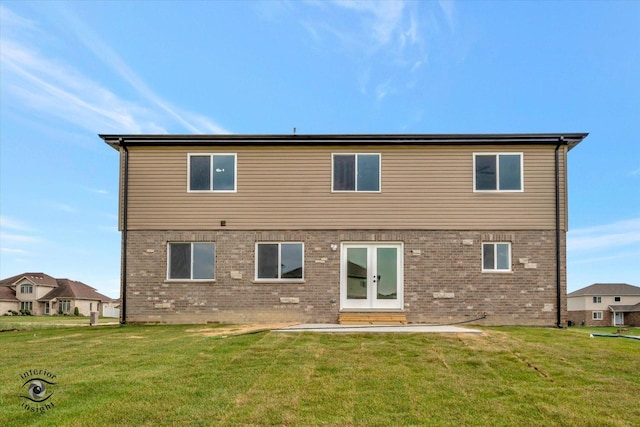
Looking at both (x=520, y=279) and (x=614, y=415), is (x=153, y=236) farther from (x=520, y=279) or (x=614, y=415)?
(x=614, y=415)

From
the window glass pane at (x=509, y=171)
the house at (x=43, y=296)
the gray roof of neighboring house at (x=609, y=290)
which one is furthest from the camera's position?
the gray roof of neighboring house at (x=609, y=290)

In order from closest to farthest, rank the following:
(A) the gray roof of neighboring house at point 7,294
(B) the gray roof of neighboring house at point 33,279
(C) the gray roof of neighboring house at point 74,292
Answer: (A) the gray roof of neighboring house at point 7,294
(B) the gray roof of neighboring house at point 33,279
(C) the gray roof of neighboring house at point 74,292

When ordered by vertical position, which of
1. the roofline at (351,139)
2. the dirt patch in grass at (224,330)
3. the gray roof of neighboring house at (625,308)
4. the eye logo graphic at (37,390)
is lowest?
the gray roof of neighboring house at (625,308)

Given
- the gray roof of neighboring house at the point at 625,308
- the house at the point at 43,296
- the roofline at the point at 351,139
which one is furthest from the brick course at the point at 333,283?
the gray roof of neighboring house at the point at 625,308

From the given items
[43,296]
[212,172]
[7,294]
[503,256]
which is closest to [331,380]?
[503,256]

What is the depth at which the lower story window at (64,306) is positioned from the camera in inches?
1623

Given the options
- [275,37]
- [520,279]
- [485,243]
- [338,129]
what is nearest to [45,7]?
[275,37]

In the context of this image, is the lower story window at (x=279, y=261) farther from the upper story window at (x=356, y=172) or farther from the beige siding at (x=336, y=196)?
the upper story window at (x=356, y=172)

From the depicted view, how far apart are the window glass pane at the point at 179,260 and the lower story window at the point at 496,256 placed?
8.34 meters

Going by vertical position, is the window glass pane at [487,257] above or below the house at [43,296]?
Result: above

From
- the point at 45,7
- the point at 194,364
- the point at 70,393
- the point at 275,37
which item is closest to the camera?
the point at 70,393

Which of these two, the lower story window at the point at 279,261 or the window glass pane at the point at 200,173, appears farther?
the window glass pane at the point at 200,173

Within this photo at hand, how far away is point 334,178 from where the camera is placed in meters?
14.1

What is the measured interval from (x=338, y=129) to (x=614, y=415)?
10270mm
